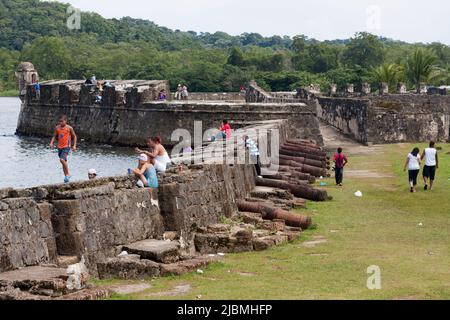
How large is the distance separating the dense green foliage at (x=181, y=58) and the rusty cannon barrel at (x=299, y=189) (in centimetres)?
4854

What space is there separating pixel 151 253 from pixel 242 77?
65336 mm

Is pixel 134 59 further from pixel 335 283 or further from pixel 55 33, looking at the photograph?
pixel 335 283

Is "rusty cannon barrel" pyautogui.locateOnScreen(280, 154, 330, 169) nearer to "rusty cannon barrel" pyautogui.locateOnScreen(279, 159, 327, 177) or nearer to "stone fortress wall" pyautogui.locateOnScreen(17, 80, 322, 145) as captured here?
"rusty cannon barrel" pyautogui.locateOnScreen(279, 159, 327, 177)

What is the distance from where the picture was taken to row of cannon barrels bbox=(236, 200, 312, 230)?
579 inches

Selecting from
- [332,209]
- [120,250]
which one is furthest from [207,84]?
[120,250]

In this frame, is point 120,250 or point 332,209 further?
point 332,209

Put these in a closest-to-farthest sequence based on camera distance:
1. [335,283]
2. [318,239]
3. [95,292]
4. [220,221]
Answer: [95,292] < [335,283] < [318,239] < [220,221]

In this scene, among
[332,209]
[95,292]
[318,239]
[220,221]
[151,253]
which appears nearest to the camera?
[95,292]

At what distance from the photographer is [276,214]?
1514cm

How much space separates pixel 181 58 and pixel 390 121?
80.9 meters

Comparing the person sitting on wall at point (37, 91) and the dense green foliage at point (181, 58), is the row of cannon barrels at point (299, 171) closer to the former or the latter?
the person sitting on wall at point (37, 91)

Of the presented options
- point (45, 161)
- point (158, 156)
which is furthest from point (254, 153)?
point (45, 161)

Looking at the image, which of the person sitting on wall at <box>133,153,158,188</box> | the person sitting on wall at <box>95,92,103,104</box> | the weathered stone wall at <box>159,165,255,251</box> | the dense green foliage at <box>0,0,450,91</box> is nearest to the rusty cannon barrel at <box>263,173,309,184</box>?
the weathered stone wall at <box>159,165,255,251</box>

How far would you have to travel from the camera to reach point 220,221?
14.5 meters
